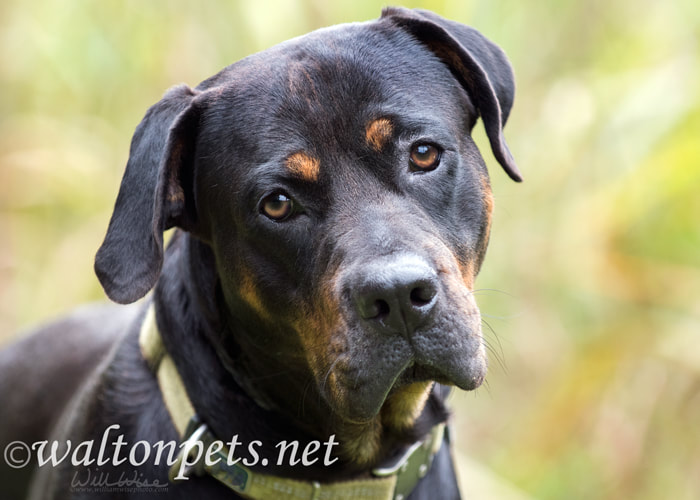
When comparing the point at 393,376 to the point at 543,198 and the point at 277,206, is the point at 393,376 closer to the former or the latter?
the point at 277,206

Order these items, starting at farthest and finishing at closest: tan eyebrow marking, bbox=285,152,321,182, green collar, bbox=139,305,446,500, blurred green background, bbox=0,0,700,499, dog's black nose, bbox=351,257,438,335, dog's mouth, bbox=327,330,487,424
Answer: blurred green background, bbox=0,0,700,499
green collar, bbox=139,305,446,500
tan eyebrow marking, bbox=285,152,321,182
dog's mouth, bbox=327,330,487,424
dog's black nose, bbox=351,257,438,335

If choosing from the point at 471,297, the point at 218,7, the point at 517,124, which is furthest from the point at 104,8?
the point at 471,297

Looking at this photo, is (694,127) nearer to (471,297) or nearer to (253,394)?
(471,297)

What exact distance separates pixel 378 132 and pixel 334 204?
0.25m

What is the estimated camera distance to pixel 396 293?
2.13 metres

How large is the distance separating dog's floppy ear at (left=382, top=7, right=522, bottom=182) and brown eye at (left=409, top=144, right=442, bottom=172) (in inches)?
13.1

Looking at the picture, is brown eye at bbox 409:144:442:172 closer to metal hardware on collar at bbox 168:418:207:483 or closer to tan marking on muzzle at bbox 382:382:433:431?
tan marking on muzzle at bbox 382:382:433:431

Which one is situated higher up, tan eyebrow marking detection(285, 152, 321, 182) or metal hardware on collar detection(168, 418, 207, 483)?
tan eyebrow marking detection(285, 152, 321, 182)

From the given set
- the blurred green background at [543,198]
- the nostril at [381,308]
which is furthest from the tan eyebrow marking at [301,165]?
the blurred green background at [543,198]

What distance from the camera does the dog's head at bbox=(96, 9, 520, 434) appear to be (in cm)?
227

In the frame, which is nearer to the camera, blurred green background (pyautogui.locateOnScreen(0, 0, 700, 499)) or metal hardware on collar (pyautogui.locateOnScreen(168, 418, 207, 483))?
metal hardware on collar (pyautogui.locateOnScreen(168, 418, 207, 483))

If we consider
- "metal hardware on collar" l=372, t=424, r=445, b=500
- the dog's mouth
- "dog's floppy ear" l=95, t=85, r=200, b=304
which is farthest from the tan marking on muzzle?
"dog's floppy ear" l=95, t=85, r=200, b=304

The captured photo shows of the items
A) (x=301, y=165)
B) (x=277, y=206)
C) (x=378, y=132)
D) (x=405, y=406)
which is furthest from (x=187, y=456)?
(x=378, y=132)

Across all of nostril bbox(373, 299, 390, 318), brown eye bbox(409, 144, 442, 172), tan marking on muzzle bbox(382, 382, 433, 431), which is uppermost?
brown eye bbox(409, 144, 442, 172)
